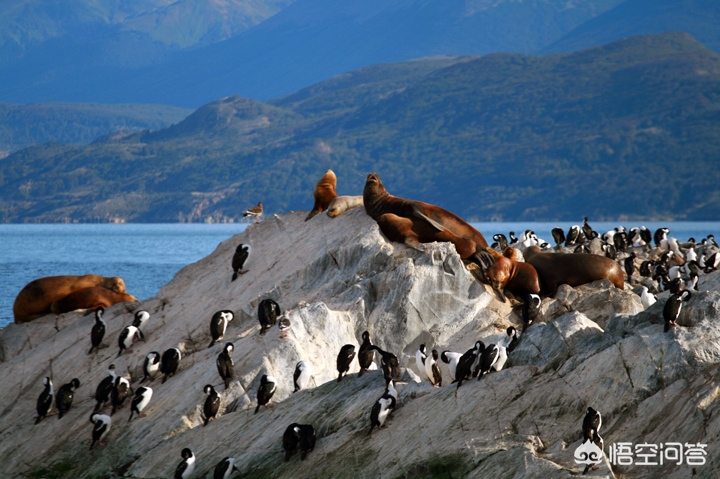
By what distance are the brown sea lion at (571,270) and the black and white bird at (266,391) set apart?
269 inches

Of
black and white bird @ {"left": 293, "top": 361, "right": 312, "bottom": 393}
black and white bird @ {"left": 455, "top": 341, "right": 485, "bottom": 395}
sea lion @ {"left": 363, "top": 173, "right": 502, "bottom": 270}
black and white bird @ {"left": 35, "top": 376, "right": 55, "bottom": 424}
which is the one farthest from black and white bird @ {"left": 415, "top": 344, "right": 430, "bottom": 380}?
black and white bird @ {"left": 35, "top": 376, "right": 55, "bottom": 424}

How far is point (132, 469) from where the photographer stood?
1433cm

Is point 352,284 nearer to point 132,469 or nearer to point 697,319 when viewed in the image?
point 132,469

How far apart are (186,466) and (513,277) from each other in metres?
7.89

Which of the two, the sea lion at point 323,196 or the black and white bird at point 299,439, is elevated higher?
the sea lion at point 323,196

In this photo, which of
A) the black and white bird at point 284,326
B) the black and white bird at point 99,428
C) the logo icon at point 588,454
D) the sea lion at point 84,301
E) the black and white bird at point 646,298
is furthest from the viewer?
the sea lion at point 84,301

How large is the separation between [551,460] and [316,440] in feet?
10.8

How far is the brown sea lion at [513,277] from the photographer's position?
18.6 metres

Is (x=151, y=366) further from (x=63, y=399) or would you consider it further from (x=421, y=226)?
(x=421, y=226)

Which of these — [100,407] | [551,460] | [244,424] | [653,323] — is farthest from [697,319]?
[100,407]

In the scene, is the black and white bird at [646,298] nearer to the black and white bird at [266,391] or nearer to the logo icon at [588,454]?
the black and white bird at [266,391]

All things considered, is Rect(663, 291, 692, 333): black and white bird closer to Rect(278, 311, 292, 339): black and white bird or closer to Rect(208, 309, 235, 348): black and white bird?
Rect(278, 311, 292, 339): black and white bird

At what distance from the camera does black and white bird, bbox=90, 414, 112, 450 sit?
1516 centimetres

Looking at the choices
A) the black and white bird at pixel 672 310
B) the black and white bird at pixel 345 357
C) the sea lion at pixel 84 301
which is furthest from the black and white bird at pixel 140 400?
the black and white bird at pixel 672 310
